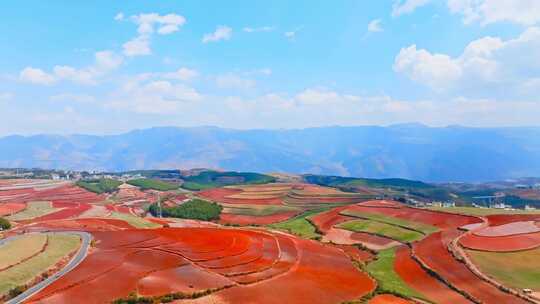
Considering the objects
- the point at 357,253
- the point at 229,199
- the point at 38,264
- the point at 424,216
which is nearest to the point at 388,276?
the point at 357,253

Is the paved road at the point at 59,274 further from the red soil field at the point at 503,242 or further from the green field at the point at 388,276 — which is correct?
the red soil field at the point at 503,242

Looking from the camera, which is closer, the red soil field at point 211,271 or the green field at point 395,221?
the red soil field at point 211,271

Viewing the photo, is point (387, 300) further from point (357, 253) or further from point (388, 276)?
point (357, 253)

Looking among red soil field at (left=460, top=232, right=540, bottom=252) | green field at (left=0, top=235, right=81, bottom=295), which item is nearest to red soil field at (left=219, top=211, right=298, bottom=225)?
green field at (left=0, top=235, right=81, bottom=295)

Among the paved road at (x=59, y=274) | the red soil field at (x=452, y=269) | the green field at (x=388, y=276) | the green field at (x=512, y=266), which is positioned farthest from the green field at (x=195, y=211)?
the green field at (x=512, y=266)

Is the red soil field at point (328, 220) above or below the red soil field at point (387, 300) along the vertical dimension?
above

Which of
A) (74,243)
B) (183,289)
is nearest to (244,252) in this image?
(183,289)
